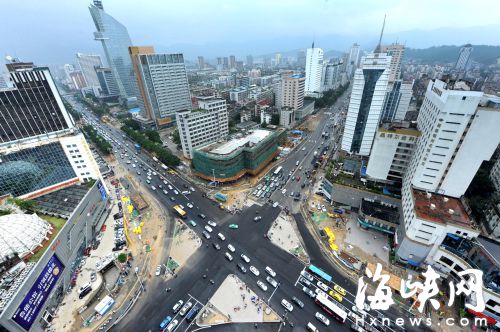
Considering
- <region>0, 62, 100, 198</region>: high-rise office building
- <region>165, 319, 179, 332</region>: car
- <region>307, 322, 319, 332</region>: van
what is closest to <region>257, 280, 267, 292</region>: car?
<region>307, 322, 319, 332</region>: van

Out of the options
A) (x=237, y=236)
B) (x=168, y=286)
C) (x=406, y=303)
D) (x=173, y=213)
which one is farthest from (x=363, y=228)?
(x=173, y=213)

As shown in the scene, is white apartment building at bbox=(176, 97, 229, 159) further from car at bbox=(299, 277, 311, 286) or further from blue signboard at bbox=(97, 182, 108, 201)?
car at bbox=(299, 277, 311, 286)

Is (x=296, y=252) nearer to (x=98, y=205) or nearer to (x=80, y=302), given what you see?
(x=80, y=302)

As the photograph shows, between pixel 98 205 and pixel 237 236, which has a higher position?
pixel 98 205

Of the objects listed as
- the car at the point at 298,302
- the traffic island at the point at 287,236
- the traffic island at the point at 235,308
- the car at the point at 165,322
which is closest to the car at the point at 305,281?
the car at the point at 298,302

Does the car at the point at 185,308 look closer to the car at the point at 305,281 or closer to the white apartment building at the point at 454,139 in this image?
the car at the point at 305,281

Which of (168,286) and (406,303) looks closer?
(406,303)

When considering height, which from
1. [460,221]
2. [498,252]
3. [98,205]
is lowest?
[98,205]

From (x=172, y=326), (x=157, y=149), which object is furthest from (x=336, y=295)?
(x=157, y=149)

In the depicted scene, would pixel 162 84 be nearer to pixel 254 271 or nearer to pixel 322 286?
pixel 254 271
